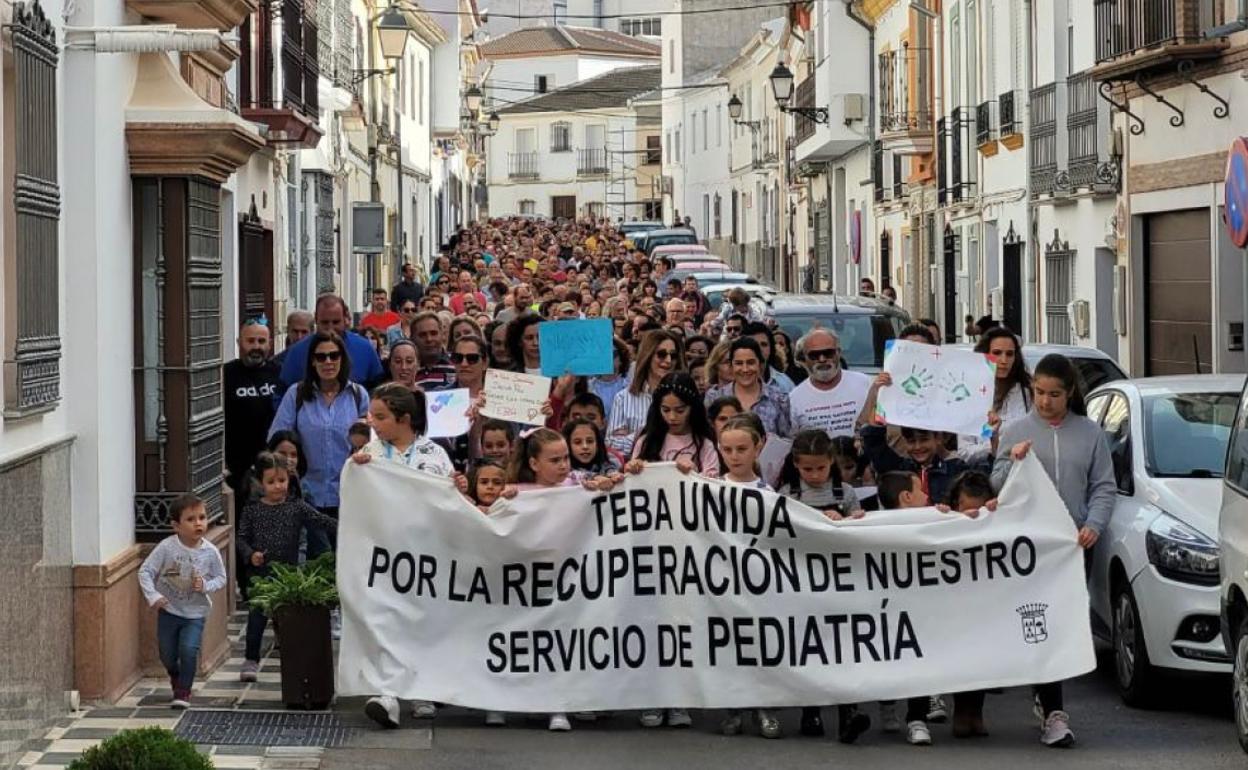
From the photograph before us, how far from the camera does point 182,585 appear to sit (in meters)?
10.9

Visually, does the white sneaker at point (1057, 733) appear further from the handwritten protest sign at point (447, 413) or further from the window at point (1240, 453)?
the handwritten protest sign at point (447, 413)

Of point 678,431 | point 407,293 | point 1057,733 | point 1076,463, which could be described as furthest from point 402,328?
point 1057,733

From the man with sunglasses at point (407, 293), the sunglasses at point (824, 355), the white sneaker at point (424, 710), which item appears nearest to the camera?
the white sneaker at point (424, 710)

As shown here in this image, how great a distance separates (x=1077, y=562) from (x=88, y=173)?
4803 mm

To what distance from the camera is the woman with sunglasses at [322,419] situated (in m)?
12.7

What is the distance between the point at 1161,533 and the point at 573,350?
407cm

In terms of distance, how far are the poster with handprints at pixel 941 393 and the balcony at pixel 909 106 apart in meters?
28.5

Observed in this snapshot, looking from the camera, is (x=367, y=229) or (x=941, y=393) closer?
(x=941, y=393)

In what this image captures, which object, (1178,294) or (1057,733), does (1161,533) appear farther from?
(1178,294)

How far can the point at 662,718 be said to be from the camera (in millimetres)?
10742

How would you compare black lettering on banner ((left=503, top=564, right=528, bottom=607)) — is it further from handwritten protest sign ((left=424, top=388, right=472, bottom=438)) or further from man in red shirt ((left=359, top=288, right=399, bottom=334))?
man in red shirt ((left=359, top=288, right=399, bottom=334))

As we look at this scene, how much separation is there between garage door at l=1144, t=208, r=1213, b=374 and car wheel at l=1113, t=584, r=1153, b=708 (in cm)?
1186

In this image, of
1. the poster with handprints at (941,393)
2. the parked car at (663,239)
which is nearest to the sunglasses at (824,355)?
the poster with handprints at (941,393)

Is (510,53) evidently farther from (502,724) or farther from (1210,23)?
(502,724)
